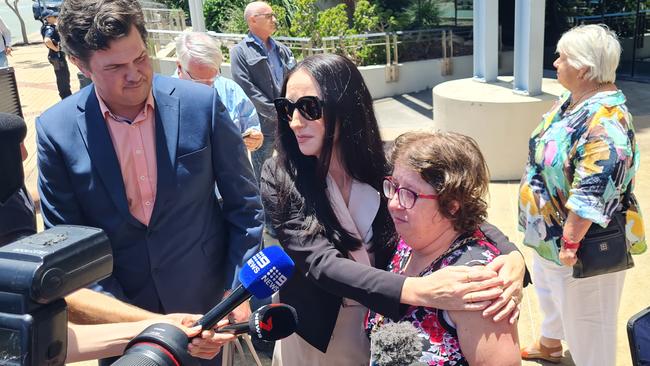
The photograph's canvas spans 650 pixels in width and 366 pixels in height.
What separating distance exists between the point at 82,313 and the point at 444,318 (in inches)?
45.9

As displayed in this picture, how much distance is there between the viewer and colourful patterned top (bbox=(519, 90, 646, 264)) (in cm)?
291

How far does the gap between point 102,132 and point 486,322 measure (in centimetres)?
144

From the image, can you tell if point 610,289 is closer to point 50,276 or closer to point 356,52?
point 50,276

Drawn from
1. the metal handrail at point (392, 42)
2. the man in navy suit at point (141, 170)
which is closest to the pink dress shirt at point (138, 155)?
the man in navy suit at point (141, 170)

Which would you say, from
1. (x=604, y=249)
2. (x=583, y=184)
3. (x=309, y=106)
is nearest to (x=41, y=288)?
(x=309, y=106)

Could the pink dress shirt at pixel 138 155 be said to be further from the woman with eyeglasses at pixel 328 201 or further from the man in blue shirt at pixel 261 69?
the man in blue shirt at pixel 261 69

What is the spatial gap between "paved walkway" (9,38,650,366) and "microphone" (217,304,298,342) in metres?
2.72

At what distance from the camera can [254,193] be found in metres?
2.55

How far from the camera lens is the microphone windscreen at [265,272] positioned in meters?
1.42

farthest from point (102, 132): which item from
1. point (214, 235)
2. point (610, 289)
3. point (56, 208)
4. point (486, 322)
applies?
point (610, 289)

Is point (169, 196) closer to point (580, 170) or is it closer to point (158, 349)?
point (158, 349)

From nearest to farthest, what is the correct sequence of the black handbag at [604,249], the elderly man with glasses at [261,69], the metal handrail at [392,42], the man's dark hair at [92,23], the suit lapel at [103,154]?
1. the man's dark hair at [92,23]
2. the suit lapel at [103,154]
3. the black handbag at [604,249]
4. the elderly man with glasses at [261,69]
5. the metal handrail at [392,42]

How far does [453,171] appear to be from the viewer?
6.10 feet

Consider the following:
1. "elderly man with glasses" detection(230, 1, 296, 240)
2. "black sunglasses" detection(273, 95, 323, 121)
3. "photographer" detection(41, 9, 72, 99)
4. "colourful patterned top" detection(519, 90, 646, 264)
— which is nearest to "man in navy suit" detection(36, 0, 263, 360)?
"black sunglasses" detection(273, 95, 323, 121)
